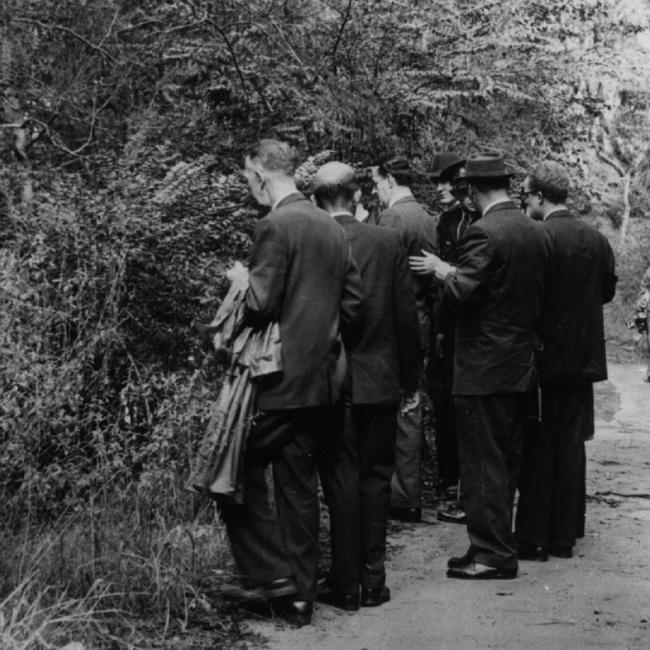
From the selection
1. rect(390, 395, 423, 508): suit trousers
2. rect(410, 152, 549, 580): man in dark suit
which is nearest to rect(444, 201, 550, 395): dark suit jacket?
rect(410, 152, 549, 580): man in dark suit

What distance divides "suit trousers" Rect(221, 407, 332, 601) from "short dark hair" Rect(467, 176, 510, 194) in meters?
1.74

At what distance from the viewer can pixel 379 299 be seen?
5.99 m

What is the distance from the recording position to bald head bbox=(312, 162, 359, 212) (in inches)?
229

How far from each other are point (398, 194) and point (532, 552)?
2.57 m

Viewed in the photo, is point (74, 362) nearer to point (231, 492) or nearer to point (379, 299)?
point (231, 492)

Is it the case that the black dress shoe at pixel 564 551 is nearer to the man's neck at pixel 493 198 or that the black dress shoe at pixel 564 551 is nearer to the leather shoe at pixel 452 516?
the leather shoe at pixel 452 516

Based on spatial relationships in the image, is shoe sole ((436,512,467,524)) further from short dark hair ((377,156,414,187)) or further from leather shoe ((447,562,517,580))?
short dark hair ((377,156,414,187))

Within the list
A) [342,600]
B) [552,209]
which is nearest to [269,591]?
[342,600]

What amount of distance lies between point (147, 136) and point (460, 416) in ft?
10.4

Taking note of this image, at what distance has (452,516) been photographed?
7520 mm

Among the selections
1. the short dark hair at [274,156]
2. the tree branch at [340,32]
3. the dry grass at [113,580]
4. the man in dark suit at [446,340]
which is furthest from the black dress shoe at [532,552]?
the tree branch at [340,32]

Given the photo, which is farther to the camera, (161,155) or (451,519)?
(451,519)

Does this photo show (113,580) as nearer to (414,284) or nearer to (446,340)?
(414,284)

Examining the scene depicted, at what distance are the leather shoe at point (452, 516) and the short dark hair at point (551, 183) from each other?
219 cm
